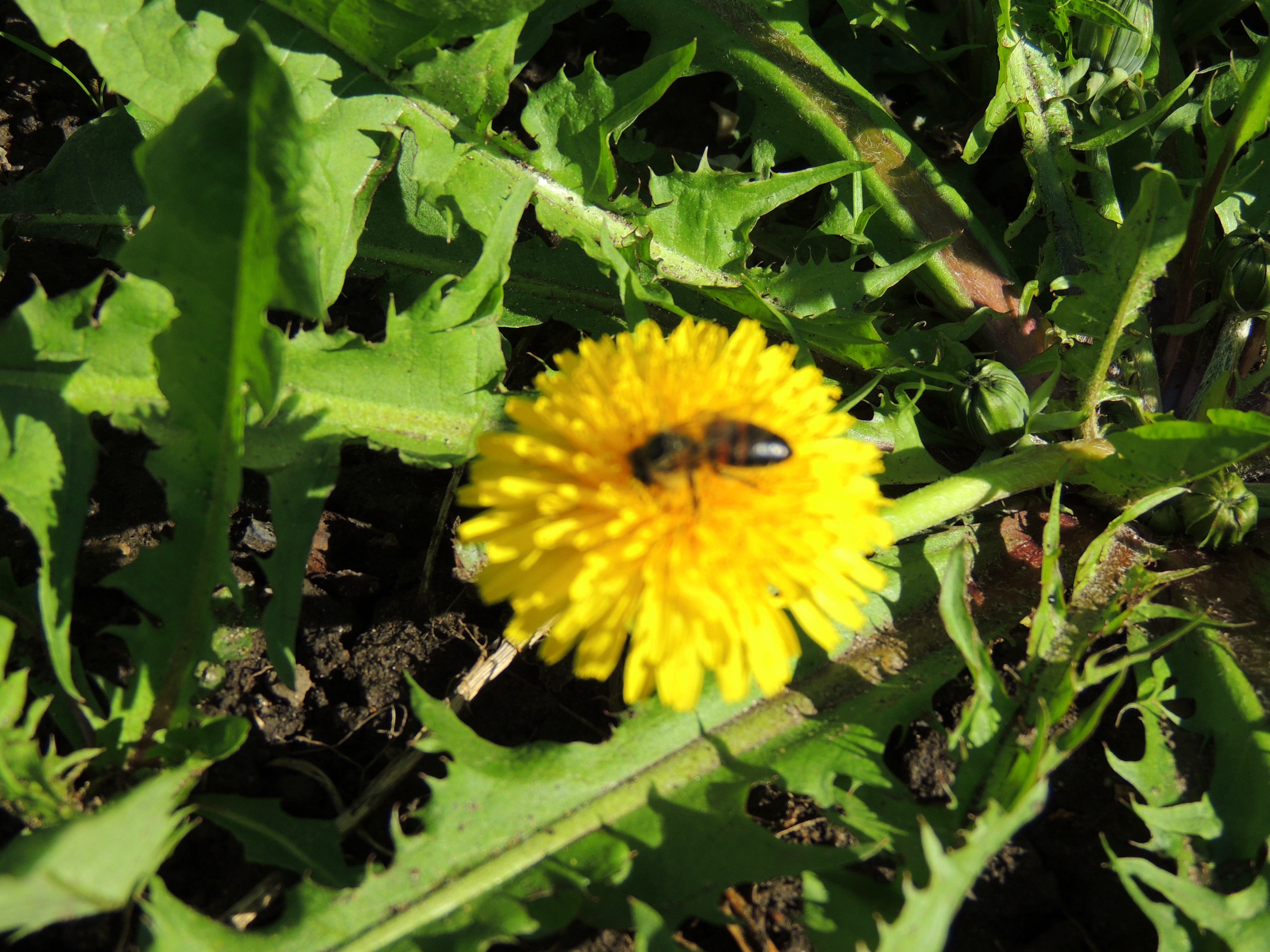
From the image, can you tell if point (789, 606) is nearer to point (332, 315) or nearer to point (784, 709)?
point (784, 709)

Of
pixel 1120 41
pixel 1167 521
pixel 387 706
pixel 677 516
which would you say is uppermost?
pixel 1120 41

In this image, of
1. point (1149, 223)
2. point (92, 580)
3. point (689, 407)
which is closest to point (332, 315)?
point (92, 580)

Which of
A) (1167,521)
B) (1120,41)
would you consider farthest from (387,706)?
(1120,41)

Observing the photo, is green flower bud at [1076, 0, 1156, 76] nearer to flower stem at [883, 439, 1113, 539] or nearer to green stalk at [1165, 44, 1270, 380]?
green stalk at [1165, 44, 1270, 380]

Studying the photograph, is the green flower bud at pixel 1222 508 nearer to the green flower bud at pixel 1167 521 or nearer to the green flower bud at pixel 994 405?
the green flower bud at pixel 1167 521

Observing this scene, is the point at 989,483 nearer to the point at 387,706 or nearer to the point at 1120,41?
the point at 1120,41
